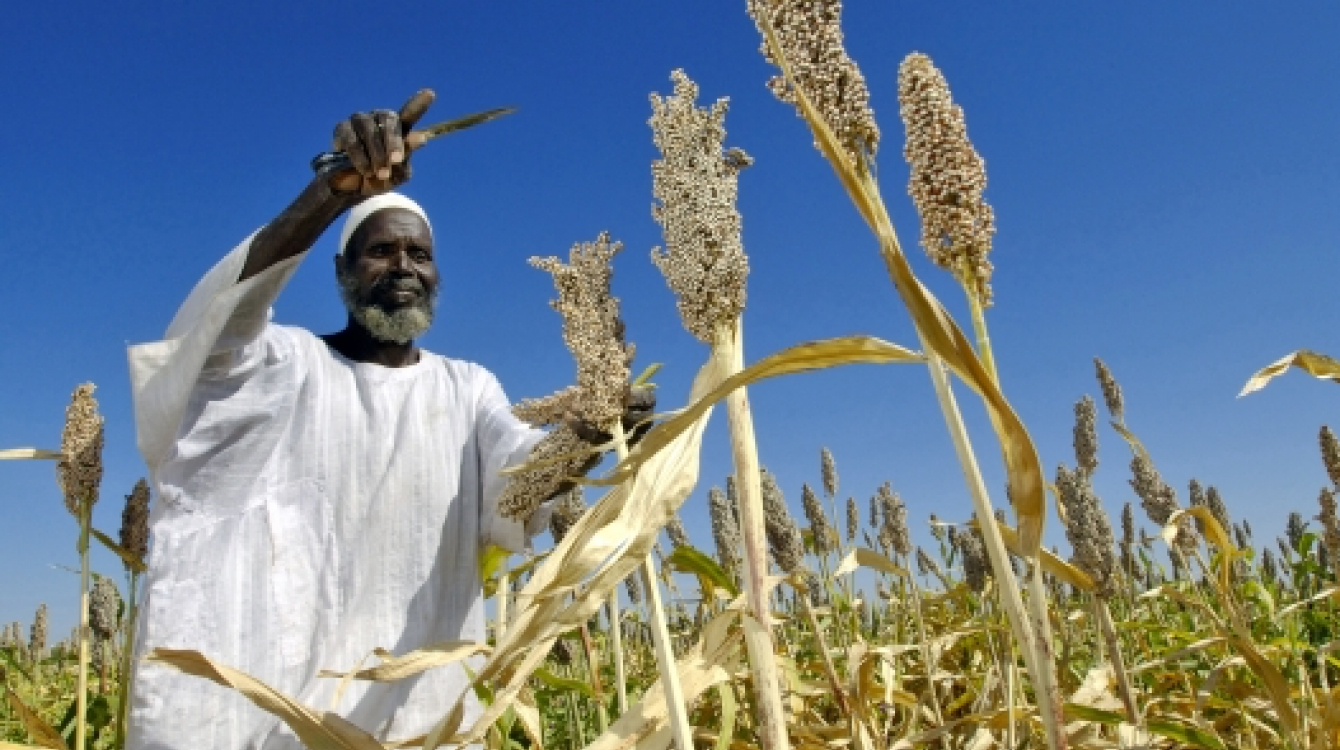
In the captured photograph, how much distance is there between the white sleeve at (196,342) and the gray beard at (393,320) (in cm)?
70

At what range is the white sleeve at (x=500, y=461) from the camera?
11.8 feet

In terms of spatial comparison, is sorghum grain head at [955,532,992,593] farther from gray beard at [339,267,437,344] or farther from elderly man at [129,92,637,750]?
gray beard at [339,267,437,344]

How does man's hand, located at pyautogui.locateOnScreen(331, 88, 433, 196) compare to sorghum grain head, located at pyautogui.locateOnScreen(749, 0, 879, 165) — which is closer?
sorghum grain head, located at pyautogui.locateOnScreen(749, 0, 879, 165)

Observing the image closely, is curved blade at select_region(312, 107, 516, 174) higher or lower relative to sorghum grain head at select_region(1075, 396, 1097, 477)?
higher

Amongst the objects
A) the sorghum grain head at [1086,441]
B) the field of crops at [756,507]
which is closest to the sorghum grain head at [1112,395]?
the sorghum grain head at [1086,441]

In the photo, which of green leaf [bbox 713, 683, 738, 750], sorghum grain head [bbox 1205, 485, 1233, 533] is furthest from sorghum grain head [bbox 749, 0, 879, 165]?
sorghum grain head [bbox 1205, 485, 1233, 533]

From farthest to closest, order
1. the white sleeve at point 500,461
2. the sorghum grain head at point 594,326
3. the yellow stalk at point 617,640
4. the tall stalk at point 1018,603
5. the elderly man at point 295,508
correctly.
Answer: the white sleeve at point 500,461 < the elderly man at point 295,508 < the yellow stalk at point 617,640 < the sorghum grain head at point 594,326 < the tall stalk at point 1018,603

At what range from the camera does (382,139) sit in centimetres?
243

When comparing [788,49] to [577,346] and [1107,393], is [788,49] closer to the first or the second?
[577,346]

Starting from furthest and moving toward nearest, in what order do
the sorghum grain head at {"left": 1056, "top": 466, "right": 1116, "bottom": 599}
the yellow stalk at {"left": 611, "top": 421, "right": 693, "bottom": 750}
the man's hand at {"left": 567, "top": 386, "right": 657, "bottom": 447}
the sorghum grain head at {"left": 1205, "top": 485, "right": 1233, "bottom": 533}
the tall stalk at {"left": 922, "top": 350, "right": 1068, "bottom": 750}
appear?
the sorghum grain head at {"left": 1205, "top": 485, "right": 1233, "bottom": 533}
the sorghum grain head at {"left": 1056, "top": 466, "right": 1116, "bottom": 599}
the man's hand at {"left": 567, "top": 386, "right": 657, "bottom": 447}
the yellow stalk at {"left": 611, "top": 421, "right": 693, "bottom": 750}
the tall stalk at {"left": 922, "top": 350, "right": 1068, "bottom": 750}

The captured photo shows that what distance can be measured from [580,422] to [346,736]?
727mm

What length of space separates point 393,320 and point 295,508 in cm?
97

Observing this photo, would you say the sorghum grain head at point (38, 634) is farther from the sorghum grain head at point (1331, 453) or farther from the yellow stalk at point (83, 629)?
the sorghum grain head at point (1331, 453)

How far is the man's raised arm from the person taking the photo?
2418 mm
